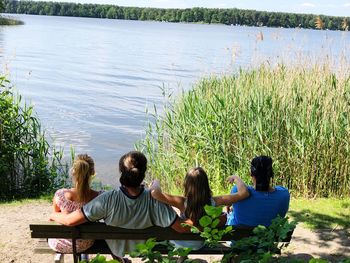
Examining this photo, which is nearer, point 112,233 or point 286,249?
Result: point 112,233

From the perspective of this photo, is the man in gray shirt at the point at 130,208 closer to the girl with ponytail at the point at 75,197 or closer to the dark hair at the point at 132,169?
the dark hair at the point at 132,169

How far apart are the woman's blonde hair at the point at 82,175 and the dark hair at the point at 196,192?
0.70 meters

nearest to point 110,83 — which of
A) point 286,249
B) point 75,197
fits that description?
point 286,249

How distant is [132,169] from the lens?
3264 mm

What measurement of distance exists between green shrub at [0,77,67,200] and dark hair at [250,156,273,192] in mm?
4095

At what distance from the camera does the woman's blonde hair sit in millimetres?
3449

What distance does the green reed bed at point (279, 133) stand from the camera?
641cm

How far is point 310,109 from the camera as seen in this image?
6.53 m

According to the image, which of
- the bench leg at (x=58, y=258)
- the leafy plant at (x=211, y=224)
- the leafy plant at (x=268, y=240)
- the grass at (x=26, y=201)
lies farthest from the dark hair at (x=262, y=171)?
the grass at (x=26, y=201)

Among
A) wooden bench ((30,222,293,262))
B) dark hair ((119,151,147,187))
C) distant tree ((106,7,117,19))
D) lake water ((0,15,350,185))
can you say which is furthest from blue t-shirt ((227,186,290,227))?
distant tree ((106,7,117,19))

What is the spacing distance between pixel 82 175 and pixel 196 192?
0.80m

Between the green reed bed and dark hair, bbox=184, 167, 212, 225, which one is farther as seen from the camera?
the green reed bed

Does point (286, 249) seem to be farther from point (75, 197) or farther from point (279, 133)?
point (279, 133)

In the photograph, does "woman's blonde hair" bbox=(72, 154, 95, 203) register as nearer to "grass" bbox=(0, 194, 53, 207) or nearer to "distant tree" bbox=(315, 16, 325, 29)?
"grass" bbox=(0, 194, 53, 207)
